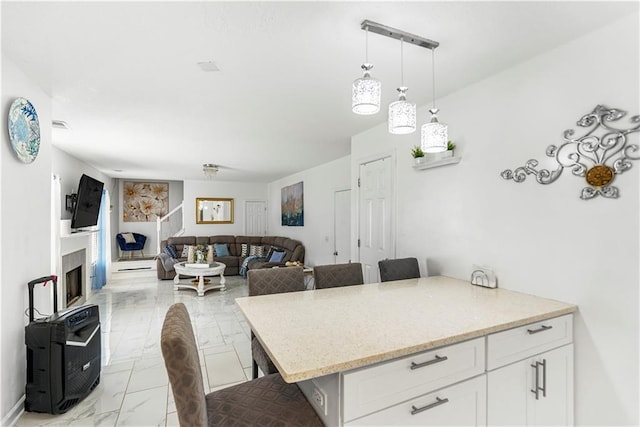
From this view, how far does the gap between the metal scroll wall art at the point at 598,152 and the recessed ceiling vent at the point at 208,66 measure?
2.19 m

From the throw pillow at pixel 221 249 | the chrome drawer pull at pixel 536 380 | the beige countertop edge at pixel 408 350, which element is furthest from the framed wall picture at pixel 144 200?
the chrome drawer pull at pixel 536 380

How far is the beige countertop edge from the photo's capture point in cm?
105

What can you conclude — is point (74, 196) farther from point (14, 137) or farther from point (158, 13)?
point (158, 13)

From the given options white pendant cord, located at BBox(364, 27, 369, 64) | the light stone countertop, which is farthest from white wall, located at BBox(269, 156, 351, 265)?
the light stone countertop

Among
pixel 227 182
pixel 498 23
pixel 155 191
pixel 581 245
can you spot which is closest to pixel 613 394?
pixel 581 245

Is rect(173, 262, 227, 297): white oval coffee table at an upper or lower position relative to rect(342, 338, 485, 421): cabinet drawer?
lower

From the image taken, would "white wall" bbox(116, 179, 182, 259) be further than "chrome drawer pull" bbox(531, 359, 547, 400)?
Yes

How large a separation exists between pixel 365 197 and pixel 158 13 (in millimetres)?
2636

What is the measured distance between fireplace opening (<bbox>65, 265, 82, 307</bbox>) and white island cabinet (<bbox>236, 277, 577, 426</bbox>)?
4288 mm

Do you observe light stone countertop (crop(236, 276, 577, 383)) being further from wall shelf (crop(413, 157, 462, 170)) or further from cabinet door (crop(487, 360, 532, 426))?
wall shelf (crop(413, 157, 462, 170))

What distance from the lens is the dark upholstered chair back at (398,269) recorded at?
259 cm

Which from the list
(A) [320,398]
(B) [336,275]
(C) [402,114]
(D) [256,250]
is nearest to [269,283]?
(B) [336,275]

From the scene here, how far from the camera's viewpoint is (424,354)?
1297 mm

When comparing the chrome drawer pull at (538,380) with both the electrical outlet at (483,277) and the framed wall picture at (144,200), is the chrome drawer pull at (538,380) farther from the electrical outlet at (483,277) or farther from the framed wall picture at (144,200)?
the framed wall picture at (144,200)
